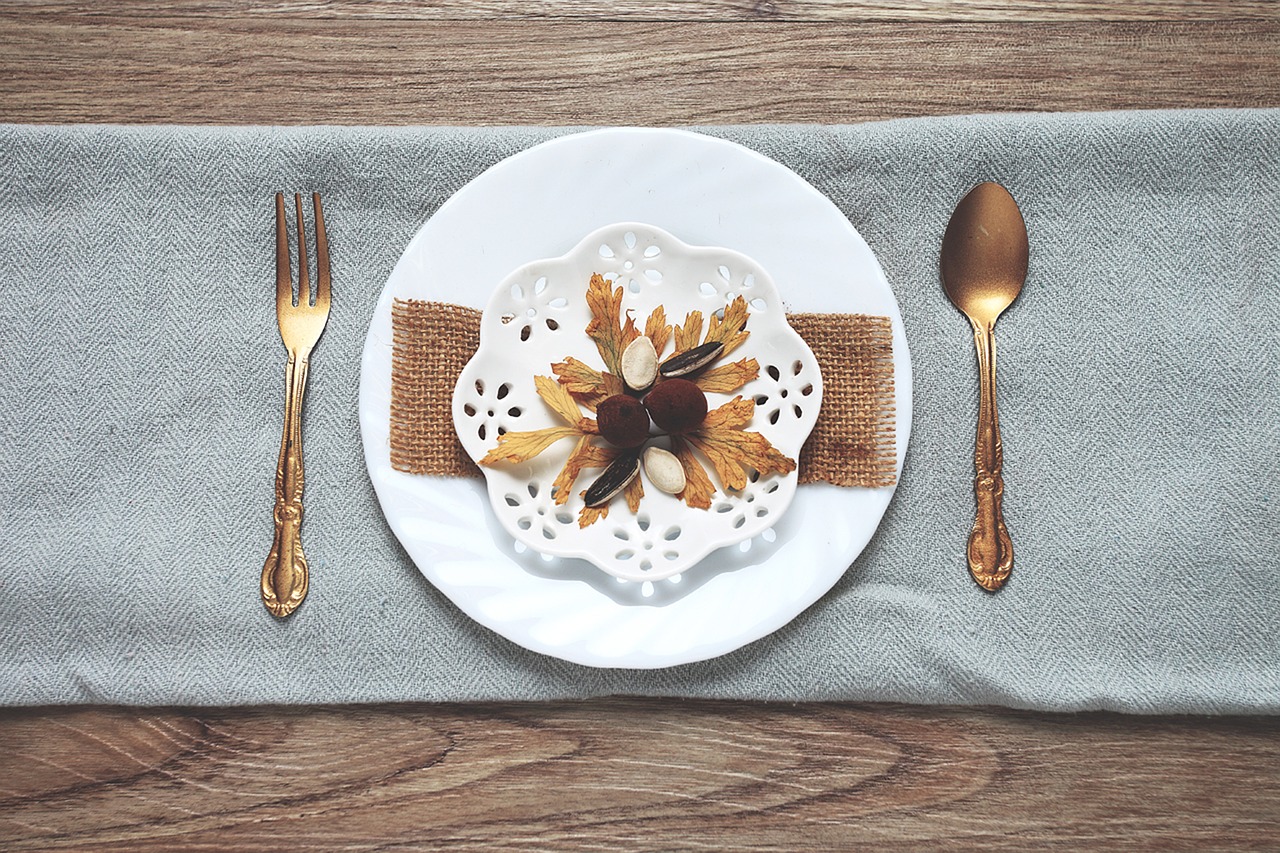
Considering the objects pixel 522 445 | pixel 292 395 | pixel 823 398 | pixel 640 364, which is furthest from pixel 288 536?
pixel 823 398

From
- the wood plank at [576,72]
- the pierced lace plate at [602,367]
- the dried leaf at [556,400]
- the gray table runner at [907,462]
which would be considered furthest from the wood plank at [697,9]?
the dried leaf at [556,400]

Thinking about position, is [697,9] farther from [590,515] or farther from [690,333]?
[590,515]

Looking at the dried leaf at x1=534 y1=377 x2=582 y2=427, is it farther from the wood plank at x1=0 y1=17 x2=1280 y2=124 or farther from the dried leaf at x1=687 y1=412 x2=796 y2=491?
the wood plank at x1=0 y1=17 x2=1280 y2=124

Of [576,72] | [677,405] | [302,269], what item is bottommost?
[677,405]

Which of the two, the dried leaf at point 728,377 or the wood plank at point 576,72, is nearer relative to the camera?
the dried leaf at point 728,377

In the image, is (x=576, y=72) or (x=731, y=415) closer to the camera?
(x=731, y=415)

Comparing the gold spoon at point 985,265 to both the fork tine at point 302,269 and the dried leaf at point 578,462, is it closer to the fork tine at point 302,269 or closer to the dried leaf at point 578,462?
the dried leaf at point 578,462

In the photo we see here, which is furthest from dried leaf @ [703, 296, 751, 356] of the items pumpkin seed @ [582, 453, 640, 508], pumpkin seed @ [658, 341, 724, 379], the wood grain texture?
the wood grain texture

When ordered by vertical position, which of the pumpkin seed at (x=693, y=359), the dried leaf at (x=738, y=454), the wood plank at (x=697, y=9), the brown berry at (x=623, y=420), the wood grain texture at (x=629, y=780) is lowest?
the wood grain texture at (x=629, y=780)
